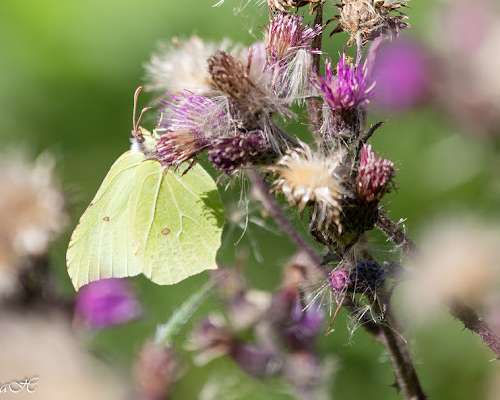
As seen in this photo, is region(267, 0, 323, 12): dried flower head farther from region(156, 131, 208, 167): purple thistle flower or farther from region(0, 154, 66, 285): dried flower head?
region(0, 154, 66, 285): dried flower head

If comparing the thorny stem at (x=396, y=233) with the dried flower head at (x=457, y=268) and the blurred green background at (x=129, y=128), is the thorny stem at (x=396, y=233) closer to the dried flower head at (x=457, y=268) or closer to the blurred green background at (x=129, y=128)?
the dried flower head at (x=457, y=268)

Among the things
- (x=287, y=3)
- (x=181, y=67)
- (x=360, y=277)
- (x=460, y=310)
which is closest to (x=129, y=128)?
(x=181, y=67)

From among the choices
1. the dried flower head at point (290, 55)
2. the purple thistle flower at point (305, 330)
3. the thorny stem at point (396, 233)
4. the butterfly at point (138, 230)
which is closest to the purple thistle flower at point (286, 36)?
the dried flower head at point (290, 55)

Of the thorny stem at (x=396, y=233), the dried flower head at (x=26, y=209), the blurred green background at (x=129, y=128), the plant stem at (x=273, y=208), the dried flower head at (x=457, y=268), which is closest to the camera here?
the dried flower head at (x=457, y=268)

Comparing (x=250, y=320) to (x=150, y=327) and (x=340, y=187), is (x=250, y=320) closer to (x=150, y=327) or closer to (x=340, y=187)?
(x=340, y=187)

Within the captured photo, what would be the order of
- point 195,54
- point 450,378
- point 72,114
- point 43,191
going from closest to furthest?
point 195,54 → point 43,191 → point 450,378 → point 72,114

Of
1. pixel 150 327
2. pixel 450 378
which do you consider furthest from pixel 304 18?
pixel 150 327

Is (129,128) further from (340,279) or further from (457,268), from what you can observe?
(457,268)
